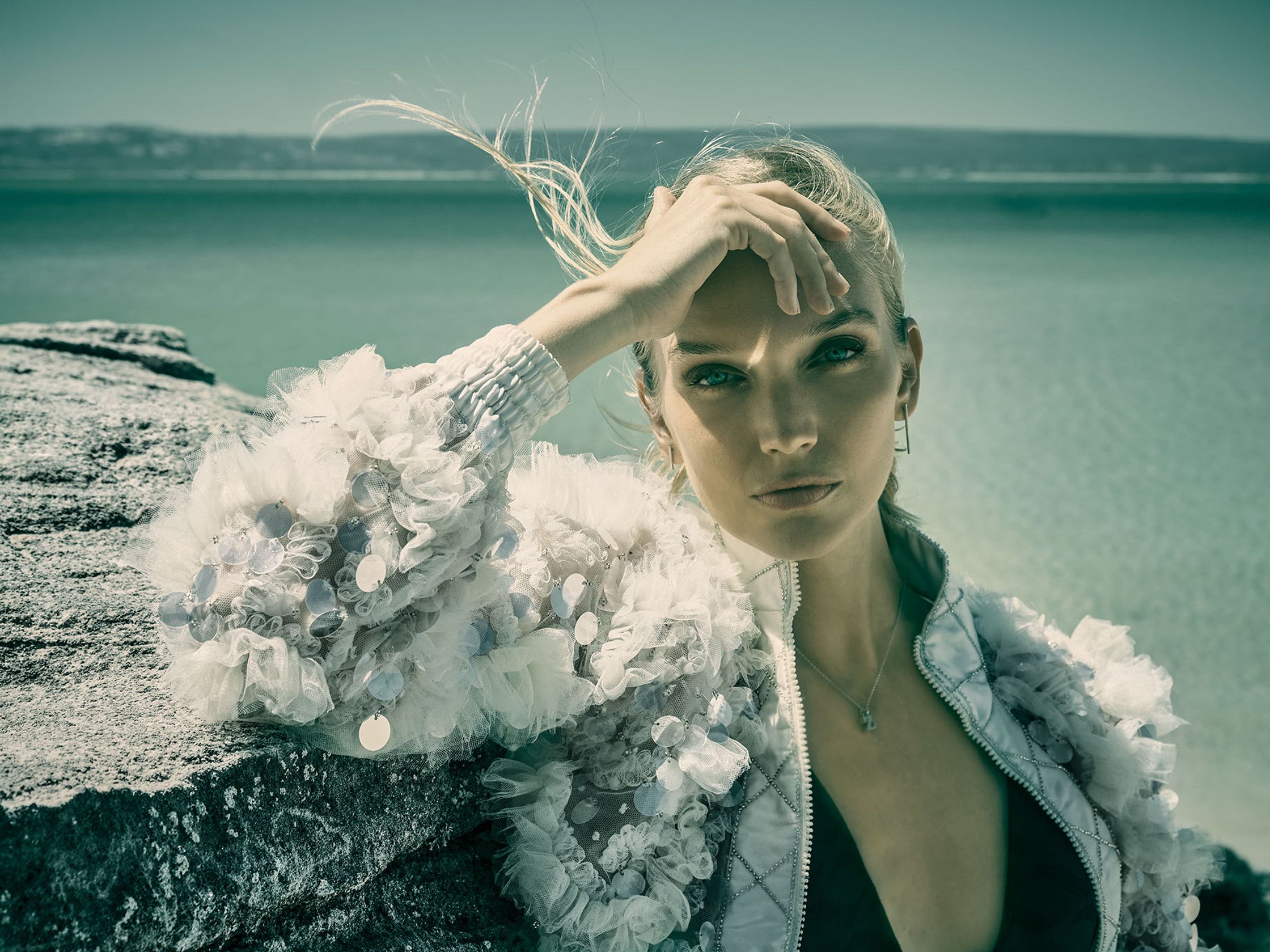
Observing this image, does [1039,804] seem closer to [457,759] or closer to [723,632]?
[723,632]

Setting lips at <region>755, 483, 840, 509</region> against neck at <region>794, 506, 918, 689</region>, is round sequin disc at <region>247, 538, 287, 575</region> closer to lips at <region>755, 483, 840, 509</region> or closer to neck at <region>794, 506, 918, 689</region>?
lips at <region>755, 483, 840, 509</region>

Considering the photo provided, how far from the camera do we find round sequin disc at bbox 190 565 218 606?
1097mm

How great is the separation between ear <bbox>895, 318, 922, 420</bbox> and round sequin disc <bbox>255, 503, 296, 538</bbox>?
1.09 metres

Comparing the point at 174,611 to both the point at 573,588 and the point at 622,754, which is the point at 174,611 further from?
the point at 622,754

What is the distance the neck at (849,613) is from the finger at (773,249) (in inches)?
17.8

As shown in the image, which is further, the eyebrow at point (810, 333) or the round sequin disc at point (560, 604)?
the eyebrow at point (810, 333)

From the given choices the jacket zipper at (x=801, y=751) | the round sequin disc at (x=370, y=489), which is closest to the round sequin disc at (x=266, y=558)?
the round sequin disc at (x=370, y=489)

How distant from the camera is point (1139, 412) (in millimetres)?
8586

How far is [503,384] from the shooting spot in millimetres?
1207

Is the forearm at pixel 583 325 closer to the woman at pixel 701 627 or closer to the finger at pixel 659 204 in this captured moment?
the woman at pixel 701 627

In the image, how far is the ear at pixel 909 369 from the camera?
176 cm

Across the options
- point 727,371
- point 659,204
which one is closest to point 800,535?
point 727,371

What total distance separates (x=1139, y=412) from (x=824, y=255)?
27.2 feet

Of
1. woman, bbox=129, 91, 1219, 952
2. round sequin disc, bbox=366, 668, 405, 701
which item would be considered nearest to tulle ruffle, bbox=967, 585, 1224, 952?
woman, bbox=129, 91, 1219, 952
